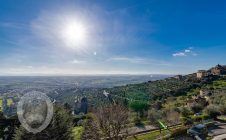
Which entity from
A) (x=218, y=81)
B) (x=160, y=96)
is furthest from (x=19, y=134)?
(x=218, y=81)

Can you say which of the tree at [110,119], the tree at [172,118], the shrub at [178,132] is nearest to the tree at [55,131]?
the tree at [110,119]

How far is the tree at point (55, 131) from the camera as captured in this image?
69.8ft

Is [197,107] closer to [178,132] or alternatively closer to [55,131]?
[178,132]

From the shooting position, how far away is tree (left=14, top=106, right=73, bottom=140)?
837 inches

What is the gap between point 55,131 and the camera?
877 inches

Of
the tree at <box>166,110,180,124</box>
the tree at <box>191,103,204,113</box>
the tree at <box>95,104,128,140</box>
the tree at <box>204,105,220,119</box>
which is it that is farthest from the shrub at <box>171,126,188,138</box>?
the tree at <box>191,103,204,113</box>

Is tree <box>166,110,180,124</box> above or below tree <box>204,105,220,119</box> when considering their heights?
below

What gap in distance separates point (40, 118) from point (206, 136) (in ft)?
68.2

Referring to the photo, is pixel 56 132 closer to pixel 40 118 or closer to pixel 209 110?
pixel 40 118

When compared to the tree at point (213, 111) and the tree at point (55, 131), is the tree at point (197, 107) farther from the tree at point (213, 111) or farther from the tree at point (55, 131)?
the tree at point (55, 131)

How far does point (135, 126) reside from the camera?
45.3m

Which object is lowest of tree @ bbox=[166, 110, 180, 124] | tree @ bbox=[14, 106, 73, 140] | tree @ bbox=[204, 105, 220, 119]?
tree @ bbox=[166, 110, 180, 124]

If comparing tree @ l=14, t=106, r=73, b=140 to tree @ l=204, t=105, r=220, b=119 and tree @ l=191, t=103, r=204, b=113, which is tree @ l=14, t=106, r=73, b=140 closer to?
tree @ l=204, t=105, r=220, b=119

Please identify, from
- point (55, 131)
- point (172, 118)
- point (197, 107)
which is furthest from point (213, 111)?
point (55, 131)
